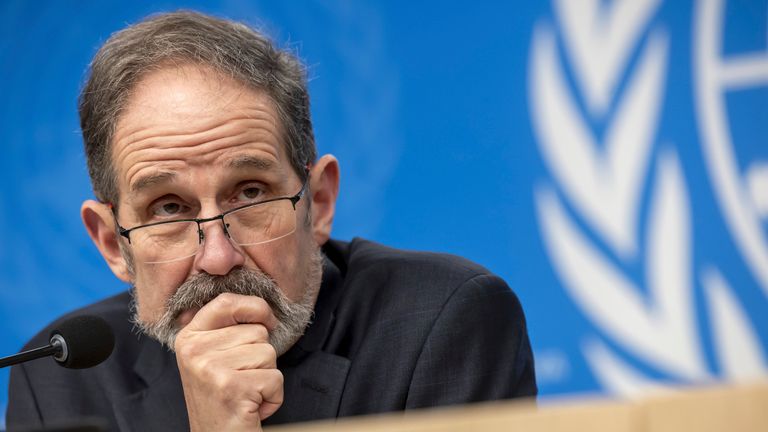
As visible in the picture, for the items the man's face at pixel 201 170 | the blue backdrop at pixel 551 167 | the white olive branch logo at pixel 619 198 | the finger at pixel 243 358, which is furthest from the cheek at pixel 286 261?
the white olive branch logo at pixel 619 198

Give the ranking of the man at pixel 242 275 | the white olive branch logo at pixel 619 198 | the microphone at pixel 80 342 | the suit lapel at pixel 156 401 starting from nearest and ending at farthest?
the microphone at pixel 80 342 → the man at pixel 242 275 → the suit lapel at pixel 156 401 → the white olive branch logo at pixel 619 198

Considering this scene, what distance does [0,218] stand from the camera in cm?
395

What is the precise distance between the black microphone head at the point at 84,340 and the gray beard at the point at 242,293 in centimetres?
40

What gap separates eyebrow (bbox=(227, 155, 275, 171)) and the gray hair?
0.35 ft

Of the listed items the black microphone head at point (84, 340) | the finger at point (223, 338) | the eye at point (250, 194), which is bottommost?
the finger at point (223, 338)

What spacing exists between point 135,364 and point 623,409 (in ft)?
6.31

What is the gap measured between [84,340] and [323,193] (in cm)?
95

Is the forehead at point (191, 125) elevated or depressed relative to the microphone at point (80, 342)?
elevated

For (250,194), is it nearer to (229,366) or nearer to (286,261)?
(286,261)

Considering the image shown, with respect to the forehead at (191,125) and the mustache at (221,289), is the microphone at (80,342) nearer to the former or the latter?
the mustache at (221,289)

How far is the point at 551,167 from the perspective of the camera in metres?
3.87

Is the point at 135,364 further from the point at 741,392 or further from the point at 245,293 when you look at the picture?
the point at 741,392

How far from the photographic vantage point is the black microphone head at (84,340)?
1.70m

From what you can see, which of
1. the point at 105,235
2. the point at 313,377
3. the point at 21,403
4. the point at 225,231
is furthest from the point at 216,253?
the point at 21,403
